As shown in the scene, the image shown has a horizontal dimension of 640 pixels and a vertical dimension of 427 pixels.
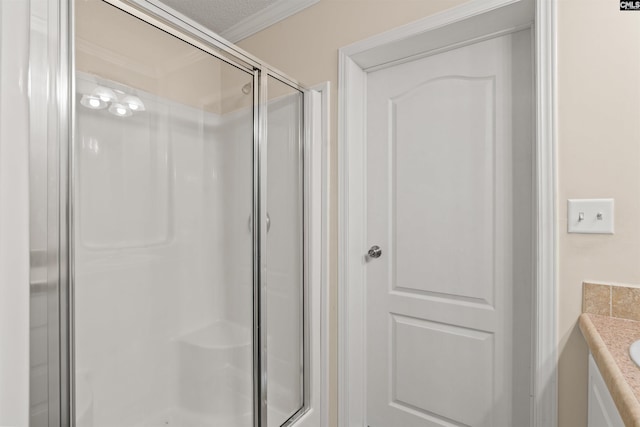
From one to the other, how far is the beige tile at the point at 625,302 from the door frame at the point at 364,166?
15 cm

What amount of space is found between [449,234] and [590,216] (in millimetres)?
520

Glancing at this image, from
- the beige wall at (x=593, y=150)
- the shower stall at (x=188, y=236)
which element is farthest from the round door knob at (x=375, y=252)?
the beige wall at (x=593, y=150)

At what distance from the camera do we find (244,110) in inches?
54.8

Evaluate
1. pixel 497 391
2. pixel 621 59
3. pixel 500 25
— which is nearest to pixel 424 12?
pixel 500 25

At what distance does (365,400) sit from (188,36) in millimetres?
1824

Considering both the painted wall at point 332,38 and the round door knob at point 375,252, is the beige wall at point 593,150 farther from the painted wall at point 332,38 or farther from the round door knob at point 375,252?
the round door knob at point 375,252

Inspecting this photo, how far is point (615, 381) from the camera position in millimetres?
642

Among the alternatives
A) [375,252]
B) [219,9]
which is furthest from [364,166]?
[219,9]

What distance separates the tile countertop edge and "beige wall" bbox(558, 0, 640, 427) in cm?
20

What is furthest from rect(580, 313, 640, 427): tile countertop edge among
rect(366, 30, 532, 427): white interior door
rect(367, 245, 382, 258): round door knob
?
rect(367, 245, 382, 258): round door knob

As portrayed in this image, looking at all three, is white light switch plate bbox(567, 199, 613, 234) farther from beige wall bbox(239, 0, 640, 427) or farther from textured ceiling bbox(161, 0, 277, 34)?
textured ceiling bbox(161, 0, 277, 34)

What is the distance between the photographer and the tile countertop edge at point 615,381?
53cm

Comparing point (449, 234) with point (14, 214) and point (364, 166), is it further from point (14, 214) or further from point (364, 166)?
point (14, 214)

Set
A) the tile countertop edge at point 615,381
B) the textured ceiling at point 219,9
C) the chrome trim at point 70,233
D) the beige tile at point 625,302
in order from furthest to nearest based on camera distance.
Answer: the textured ceiling at point 219,9, the beige tile at point 625,302, the chrome trim at point 70,233, the tile countertop edge at point 615,381
